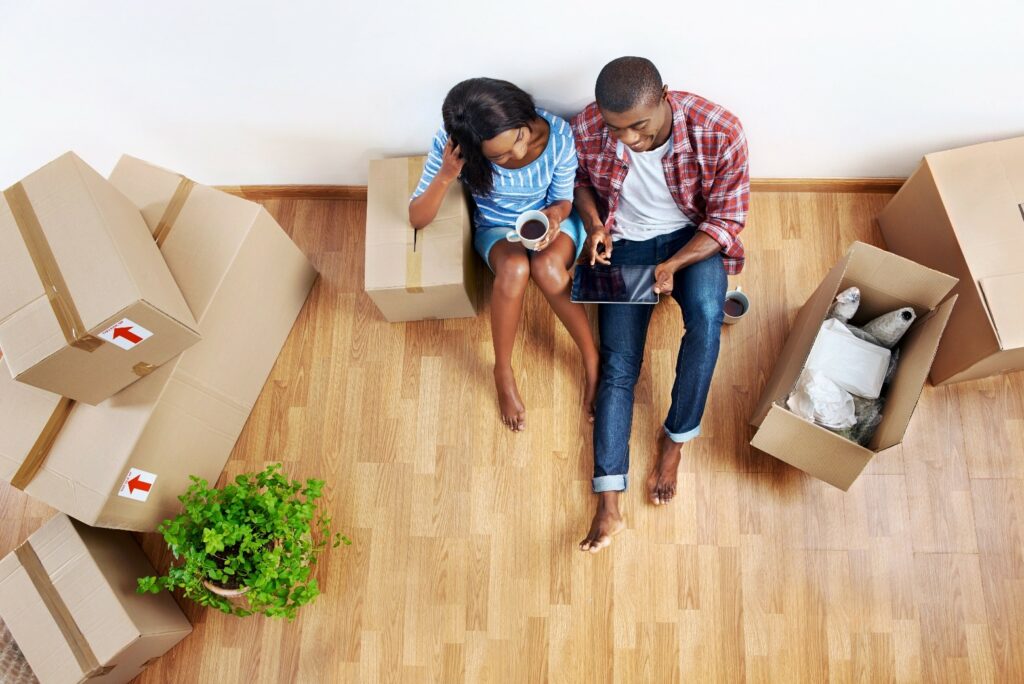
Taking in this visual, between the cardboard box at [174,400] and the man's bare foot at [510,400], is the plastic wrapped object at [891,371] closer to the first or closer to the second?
the man's bare foot at [510,400]

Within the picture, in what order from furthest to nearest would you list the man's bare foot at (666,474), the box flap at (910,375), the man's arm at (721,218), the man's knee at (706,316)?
the man's bare foot at (666,474), the man's knee at (706,316), the man's arm at (721,218), the box flap at (910,375)

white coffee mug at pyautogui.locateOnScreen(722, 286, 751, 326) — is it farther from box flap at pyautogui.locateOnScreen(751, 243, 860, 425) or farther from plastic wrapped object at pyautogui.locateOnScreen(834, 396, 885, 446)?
plastic wrapped object at pyautogui.locateOnScreen(834, 396, 885, 446)

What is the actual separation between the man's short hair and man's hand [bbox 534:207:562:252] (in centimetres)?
34

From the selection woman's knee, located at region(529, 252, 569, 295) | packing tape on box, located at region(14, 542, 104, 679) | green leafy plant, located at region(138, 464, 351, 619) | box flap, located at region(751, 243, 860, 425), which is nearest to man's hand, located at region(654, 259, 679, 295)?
woman's knee, located at region(529, 252, 569, 295)

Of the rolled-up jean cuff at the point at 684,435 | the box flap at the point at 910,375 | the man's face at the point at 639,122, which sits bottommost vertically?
the rolled-up jean cuff at the point at 684,435

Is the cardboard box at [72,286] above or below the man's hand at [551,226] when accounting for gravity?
above

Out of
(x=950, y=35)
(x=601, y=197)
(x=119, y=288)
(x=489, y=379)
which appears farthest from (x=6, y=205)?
(x=950, y=35)

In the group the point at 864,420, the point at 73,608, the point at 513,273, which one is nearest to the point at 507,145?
the point at 513,273

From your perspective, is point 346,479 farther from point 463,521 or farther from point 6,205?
point 6,205

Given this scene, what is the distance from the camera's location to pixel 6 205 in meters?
1.39

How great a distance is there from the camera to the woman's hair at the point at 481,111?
4.67 ft

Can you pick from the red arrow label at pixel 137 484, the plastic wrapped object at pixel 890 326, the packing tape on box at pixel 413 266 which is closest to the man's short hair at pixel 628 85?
the packing tape on box at pixel 413 266

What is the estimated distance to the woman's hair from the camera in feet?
4.67

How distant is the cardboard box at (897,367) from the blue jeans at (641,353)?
181mm
